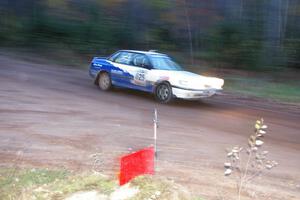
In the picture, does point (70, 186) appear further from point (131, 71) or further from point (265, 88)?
point (265, 88)

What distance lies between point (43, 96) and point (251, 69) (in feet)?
40.5

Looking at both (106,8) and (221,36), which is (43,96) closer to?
(221,36)

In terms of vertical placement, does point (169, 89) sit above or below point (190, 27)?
below

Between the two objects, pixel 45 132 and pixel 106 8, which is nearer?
pixel 45 132

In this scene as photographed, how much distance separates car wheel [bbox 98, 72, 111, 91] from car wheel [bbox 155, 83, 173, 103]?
202 cm

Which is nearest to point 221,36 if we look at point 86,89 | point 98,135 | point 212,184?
point 86,89

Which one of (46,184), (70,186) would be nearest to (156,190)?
(70,186)

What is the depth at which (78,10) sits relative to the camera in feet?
103

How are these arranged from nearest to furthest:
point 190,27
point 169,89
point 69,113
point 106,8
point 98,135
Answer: point 98,135 → point 69,113 → point 169,89 → point 190,27 → point 106,8

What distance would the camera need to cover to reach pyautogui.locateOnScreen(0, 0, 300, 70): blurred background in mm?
24391

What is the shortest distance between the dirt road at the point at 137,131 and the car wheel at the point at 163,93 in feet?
0.84

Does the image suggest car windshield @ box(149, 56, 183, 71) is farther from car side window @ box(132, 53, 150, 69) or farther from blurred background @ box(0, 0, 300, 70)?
blurred background @ box(0, 0, 300, 70)

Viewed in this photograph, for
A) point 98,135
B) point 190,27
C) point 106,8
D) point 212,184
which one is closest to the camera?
point 212,184

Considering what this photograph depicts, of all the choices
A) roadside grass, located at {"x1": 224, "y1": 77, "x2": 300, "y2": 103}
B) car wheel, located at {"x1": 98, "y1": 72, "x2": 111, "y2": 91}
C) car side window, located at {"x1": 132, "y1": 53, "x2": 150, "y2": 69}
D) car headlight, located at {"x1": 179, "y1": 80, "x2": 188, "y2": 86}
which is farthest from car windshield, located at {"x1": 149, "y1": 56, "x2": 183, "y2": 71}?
roadside grass, located at {"x1": 224, "y1": 77, "x2": 300, "y2": 103}
